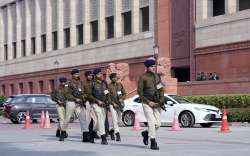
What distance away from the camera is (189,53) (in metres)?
43.5

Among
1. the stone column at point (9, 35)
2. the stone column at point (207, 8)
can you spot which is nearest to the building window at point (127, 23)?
the stone column at point (207, 8)

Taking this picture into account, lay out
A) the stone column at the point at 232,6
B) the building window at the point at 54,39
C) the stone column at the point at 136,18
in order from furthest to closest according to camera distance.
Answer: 1. the building window at the point at 54,39
2. the stone column at the point at 136,18
3. the stone column at the point at 232,6

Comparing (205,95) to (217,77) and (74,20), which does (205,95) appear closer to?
(217,77)

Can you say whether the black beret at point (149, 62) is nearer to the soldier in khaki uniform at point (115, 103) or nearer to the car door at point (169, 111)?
the soldier in khaki uniform at point (115, 103)

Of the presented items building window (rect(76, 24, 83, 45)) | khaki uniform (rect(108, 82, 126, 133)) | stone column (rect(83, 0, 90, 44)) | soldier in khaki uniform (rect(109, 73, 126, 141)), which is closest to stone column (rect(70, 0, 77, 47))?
building window (rect(76, 24, 83, 45))

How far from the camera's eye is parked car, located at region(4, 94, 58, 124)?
32.6 m

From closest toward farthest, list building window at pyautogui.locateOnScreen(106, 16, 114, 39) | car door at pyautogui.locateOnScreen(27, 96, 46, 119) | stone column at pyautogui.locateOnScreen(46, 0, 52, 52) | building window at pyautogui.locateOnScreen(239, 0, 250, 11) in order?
car door at pyautogui.locateOnScreen(27, 96, 46, 119)
building window at pyautogui.locateOnScreen(239, 0, 250, 11)
building window at pyautogui.locateOnScreen(106, 16, 114, 39)
stone column at pyautogui.locateOnScreen(46, 0, 52, 52)

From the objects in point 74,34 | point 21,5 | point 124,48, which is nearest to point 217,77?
point 124,48

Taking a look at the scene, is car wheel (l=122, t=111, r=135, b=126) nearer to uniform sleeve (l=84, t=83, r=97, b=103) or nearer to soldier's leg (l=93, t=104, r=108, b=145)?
uniform sleeve (l=84, t=83, r=97, b=103)

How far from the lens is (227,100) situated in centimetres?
3172

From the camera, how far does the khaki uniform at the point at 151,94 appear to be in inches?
546

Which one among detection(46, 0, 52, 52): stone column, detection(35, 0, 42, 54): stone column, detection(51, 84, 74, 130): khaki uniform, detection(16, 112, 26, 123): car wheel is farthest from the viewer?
detection(35, 0, 42, 54): stone column

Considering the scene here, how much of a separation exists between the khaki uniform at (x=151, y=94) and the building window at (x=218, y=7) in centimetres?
2679

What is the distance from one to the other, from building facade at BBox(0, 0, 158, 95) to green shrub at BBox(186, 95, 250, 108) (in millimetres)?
14396
